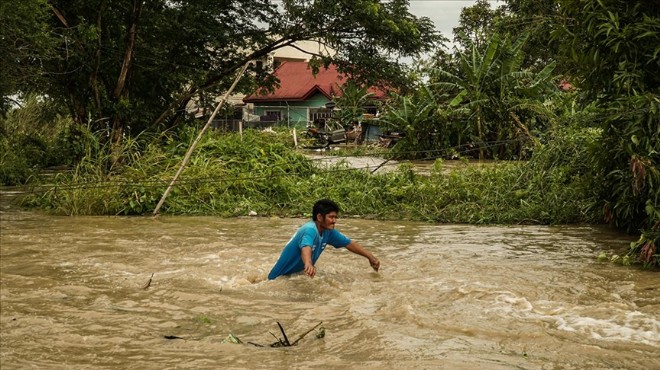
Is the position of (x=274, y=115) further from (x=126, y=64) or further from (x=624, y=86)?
(x=624, y=86)

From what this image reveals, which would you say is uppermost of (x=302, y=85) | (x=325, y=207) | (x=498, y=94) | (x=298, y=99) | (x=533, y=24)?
(x=533, y=24)

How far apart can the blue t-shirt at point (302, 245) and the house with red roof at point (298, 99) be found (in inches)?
1229

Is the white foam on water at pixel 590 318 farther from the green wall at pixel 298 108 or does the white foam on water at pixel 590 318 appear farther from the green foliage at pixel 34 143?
the green wall at pixel 298 108

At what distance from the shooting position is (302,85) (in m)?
42.2

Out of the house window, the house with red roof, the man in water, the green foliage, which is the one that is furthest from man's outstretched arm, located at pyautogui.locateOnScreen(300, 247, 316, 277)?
the house window

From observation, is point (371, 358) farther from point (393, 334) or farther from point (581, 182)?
point (581, 182)

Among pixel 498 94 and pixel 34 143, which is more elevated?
pixel 498 94

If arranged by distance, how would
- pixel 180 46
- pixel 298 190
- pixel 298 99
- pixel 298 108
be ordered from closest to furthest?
pixel 298 190
pixel 180 46
pixel 298 108
pixel 298 99

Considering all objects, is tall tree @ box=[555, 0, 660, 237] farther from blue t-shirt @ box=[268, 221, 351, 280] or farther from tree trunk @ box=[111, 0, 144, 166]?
tree trunk @ box=[111, 0, 144, 166]

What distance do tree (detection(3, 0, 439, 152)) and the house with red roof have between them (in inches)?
815

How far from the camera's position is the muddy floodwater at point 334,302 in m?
5.52

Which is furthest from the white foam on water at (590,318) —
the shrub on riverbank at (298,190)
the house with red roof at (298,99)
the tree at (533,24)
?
the house with red roof at (298,99)

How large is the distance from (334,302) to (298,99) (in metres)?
34.6

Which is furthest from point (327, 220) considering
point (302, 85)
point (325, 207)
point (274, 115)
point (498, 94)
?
point (302, 85)
